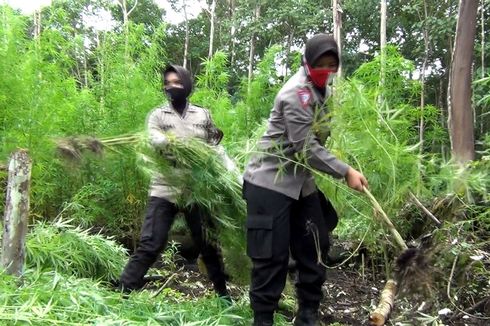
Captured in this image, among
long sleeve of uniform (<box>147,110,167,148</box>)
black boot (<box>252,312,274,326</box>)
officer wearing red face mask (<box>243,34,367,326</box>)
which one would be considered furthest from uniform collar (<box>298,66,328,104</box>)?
black boot (<box>252,312,274,326</box>)

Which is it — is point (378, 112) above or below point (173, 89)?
below

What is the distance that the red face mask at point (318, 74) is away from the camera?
2840 mm

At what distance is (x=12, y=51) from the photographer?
4770 millimetres

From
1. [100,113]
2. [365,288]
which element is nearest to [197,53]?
[100,113]

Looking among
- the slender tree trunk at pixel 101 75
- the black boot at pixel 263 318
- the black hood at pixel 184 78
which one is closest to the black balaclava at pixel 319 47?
the black hood at pixel 184 78

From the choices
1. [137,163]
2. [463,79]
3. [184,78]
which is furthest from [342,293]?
[463,79]

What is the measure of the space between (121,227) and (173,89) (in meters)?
2.61

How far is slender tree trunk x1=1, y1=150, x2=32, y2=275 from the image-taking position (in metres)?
3.00

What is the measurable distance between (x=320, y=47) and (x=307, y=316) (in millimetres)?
1587

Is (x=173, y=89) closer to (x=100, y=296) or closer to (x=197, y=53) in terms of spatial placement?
(x=100, y=296)

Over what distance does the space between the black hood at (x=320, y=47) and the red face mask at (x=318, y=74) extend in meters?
0.05

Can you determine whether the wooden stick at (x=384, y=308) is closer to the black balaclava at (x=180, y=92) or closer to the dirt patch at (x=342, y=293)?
the dirt patch at (x=342, y=293)

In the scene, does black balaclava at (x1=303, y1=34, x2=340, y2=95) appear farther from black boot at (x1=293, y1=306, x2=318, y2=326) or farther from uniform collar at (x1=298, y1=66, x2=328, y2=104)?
black boot at (x1=293, y1=306, x2=318, y2=326)

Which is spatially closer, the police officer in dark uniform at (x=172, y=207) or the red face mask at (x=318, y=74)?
the red face mask at (x=318, y=74)
